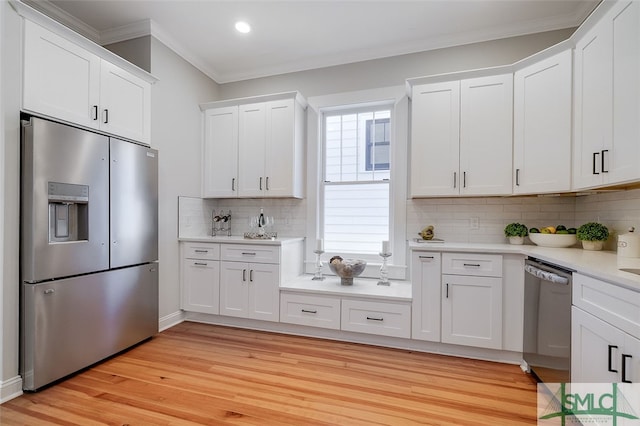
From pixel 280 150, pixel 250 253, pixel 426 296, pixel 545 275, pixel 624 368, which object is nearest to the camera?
pixel 624 368

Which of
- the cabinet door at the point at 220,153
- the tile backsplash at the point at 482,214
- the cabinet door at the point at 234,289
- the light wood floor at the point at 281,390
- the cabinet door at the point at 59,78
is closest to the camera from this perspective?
the light wood floor at the point at 281,390

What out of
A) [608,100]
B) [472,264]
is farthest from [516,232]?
[608,100]

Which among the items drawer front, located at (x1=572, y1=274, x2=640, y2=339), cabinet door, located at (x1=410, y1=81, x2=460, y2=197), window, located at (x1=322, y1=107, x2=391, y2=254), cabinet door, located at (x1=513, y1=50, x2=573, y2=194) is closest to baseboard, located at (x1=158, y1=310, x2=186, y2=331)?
window, located at (x1=322, y1=107, x2=391, y2=254)

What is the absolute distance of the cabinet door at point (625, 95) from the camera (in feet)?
5.41

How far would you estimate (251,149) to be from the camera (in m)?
3.57

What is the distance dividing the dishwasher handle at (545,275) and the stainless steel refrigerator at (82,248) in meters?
3.23

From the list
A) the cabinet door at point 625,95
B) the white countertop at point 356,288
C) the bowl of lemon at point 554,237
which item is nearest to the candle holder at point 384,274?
the white countertop at point 356,288

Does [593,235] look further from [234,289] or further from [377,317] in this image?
[234,289]

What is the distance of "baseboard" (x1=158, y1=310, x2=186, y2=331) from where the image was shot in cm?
315

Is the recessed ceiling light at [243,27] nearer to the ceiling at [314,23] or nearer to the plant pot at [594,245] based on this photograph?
the ceiling at [314,23]

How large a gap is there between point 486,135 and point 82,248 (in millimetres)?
3482

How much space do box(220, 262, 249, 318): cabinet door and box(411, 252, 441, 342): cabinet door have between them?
5.54 ft

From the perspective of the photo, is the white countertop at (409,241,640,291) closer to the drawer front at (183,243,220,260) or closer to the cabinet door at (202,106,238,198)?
the drawer front at (183,243,220,260)

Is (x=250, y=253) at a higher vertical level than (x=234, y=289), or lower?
higher
